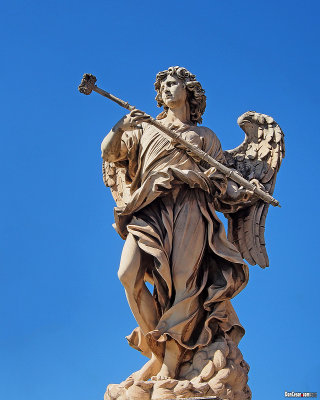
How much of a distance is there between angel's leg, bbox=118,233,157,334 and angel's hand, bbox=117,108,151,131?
125 centimetres

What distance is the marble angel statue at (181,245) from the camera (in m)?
9.36

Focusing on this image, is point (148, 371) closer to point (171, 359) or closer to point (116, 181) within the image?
point (171, 359)

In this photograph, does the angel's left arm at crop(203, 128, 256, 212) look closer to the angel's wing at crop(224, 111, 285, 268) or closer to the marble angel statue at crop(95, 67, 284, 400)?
the marble angel statue at crop(95, 67, 284, 400)

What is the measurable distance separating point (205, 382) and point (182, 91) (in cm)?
353

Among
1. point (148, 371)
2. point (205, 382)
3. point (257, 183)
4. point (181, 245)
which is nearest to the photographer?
point (205, 382)

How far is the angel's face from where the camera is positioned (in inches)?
415

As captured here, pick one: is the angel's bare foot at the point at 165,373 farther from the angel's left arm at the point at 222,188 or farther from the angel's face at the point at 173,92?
the angel's face at the point at 173,92

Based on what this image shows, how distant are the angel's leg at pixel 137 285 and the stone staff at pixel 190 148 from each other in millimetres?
1253

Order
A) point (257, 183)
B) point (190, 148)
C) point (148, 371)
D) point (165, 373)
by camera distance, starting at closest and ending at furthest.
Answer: point (165, 373), point (148, 371), point (190, 148), point (257, 183)

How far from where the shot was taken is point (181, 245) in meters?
9.73

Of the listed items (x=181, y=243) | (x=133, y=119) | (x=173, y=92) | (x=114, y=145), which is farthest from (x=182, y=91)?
(x=181, y=243)

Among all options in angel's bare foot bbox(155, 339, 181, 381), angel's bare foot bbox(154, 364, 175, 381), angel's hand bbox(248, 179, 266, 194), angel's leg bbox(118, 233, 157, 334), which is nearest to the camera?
angel's bare foot bbox(154, 364, 175, 381)

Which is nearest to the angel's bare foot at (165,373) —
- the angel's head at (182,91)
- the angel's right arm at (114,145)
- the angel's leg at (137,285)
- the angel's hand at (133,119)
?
the angel's leg at (137,285)

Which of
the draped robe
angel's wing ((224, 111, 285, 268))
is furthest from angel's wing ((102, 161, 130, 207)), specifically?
angel's wing ((224, 111, 285, 268))
